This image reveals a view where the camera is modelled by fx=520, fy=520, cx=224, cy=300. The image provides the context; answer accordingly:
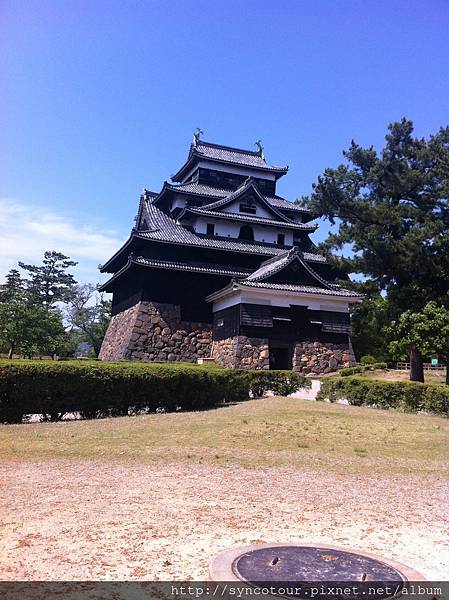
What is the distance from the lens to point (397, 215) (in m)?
29.4

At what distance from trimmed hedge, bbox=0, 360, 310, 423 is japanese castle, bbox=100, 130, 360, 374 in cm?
1166

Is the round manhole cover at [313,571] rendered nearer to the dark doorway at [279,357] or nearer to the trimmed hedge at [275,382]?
the trimmed hedge at [275,382]

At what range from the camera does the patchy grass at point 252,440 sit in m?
9.32

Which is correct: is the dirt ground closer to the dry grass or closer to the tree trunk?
the tree trunk

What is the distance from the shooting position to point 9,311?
41.5m

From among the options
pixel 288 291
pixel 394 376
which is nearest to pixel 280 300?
pixel 288 291

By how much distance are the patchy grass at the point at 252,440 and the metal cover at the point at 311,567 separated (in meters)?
3.97

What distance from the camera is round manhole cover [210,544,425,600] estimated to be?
4148 mm

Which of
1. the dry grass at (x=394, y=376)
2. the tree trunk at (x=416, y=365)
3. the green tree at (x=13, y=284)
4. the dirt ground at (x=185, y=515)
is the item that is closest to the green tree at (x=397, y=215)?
the tree trunk at (x=416, y=365)

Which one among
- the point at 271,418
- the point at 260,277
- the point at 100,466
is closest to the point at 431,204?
the point at 260,277

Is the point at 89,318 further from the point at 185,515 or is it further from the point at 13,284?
the point at 185,515

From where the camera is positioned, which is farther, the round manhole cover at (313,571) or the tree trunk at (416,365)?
the tree trunk at (416,365)

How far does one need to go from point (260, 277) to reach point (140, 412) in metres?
15.6

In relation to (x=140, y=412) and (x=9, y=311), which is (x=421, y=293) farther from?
(x=9, y=311)
